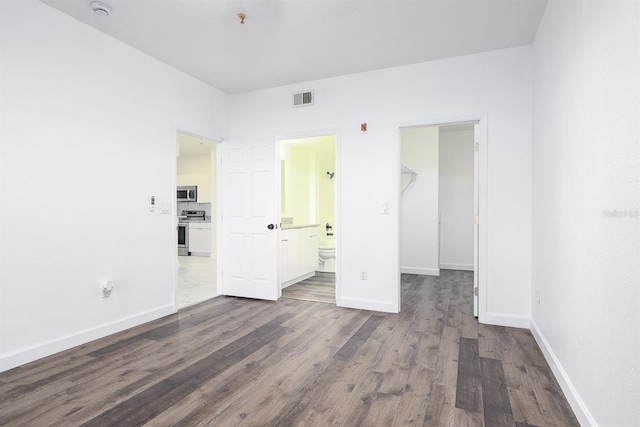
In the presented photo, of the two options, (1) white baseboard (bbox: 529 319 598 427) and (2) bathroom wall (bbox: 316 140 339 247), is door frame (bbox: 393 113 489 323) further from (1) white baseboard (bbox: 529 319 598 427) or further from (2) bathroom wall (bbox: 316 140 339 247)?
(2) bathroom wall (bbox: 316 140 339 247)

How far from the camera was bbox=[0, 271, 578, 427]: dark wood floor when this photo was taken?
75.2 inches

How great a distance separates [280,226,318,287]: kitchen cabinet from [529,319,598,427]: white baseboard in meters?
3.09

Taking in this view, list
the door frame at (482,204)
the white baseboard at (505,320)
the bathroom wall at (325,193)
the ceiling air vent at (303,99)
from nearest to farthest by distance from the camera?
1. the white baseboard at (505,320)
2. the door frame at (482,204)
3. the ceiling air vent at (303,99)
4. the bathroom wall at (325,193)

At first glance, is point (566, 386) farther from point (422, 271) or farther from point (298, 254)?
point (422, 271)

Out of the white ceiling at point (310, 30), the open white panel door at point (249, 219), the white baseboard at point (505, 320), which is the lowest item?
the white baseboard at point (505, 320)

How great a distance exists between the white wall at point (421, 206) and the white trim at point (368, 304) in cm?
225

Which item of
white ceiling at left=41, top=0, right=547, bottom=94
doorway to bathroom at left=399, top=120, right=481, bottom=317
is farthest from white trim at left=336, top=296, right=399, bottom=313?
white ceiling at left=41, top=0, right=547, bottom=94

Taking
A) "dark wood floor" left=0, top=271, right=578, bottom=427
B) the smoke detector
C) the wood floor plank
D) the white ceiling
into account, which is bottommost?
"dark wood floor" left=0, top=271, right=578, bottom=427

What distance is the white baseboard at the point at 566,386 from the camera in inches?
69.3

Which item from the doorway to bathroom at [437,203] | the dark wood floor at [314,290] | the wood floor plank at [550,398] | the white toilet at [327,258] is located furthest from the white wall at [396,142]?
the white toilet at [327,258]

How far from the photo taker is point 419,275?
598 centimetres

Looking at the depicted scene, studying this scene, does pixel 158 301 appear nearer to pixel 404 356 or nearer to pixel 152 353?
pixel 152 353

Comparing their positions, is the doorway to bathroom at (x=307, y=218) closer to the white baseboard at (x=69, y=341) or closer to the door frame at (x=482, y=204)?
the door frame at (x=482, y=204)

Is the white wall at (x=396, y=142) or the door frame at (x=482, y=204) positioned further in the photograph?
the door frame at (x=482, y=204)
